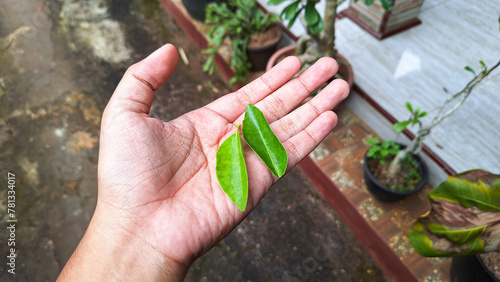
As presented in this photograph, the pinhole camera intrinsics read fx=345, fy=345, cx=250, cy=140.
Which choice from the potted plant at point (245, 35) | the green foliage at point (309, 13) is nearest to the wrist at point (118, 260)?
the green foliage at point (309, 13)

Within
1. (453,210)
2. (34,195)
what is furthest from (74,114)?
(453,210)

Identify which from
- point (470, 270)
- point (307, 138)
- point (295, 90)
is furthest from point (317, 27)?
point (470, 270)

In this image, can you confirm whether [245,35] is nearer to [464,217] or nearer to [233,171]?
[233,171]

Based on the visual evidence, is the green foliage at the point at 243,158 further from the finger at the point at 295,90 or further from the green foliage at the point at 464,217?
the green foliage at the point at 464,217

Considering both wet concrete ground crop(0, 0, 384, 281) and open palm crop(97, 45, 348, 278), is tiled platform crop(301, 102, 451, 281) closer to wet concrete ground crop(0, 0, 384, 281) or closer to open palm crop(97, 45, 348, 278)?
wet concrete ground crop(0, 0, 384, 281)

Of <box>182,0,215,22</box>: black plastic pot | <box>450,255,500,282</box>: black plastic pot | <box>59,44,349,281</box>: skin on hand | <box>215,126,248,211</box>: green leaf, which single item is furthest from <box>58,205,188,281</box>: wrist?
<box>182,0,215,22</box>: black plastic pot

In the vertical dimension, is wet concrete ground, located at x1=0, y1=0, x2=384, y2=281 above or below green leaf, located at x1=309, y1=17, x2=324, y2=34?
below

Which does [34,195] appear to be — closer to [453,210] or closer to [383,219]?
[383,219]
